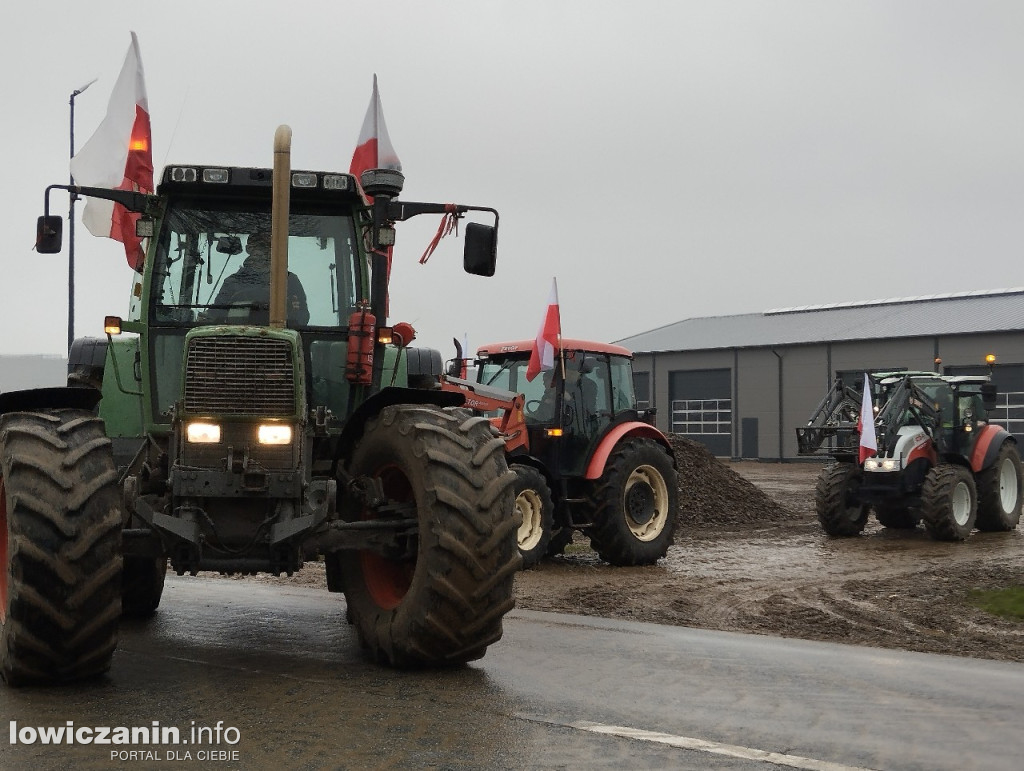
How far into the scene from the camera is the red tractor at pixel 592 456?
13586 millimetres

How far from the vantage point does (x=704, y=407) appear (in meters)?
47.2

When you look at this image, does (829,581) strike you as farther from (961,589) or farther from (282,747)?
(282,747)

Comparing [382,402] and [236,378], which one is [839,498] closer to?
[382,402]

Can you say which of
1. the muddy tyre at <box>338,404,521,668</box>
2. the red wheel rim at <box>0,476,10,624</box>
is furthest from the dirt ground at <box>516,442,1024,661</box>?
the red wheel rim at <box>0,476,10,624</box>

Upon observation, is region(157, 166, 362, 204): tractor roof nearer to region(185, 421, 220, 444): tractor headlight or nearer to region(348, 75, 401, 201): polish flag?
region(185, 421, 220, 444): tractor headlight

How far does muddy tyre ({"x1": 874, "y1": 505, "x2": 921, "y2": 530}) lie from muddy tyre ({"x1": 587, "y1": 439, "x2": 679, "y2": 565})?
604cm

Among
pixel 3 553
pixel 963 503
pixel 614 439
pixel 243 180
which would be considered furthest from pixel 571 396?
pixel 3 553

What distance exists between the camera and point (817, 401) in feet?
143

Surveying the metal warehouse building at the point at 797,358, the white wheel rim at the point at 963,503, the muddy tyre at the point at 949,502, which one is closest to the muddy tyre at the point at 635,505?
the muddy tyre at the point at 949,502

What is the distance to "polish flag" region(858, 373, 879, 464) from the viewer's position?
17.1 meters

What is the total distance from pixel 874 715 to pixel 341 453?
3.28 m

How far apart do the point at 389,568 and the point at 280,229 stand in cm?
209

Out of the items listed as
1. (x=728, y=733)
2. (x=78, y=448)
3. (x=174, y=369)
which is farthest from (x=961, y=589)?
(x=78, y=448)

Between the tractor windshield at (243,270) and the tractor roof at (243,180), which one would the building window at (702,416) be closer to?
the tractor windshield at (243,270)
